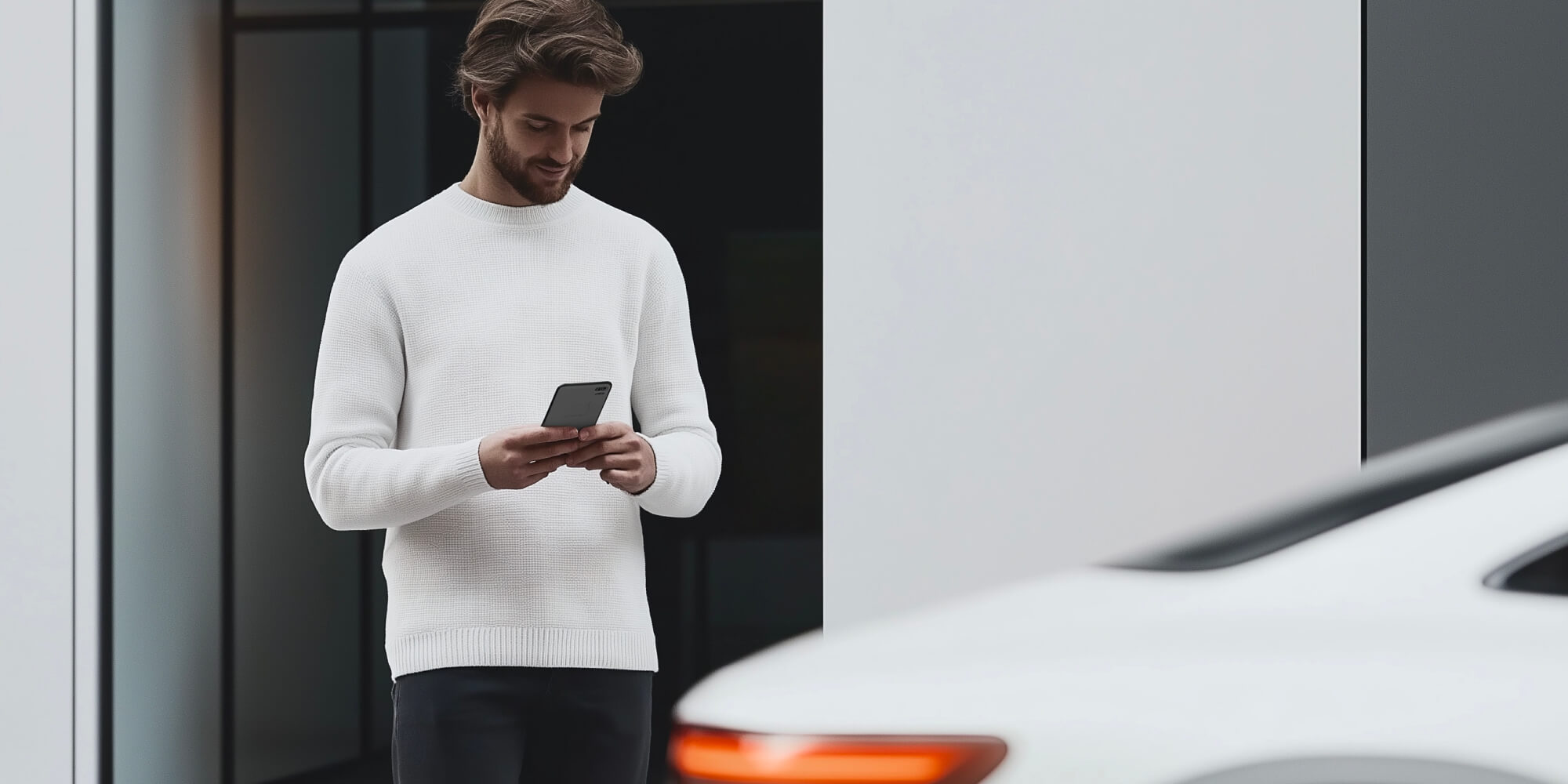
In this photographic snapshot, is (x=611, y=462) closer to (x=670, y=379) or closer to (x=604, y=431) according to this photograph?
(x=604, y=431)

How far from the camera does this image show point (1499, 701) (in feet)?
3.90

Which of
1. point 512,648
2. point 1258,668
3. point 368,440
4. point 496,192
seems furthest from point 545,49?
point 1258,668

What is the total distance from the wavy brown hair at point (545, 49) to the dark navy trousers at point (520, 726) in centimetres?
87

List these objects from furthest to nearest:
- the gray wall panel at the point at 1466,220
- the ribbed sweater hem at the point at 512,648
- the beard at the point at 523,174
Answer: the gray wall panel at the point at 1466,220
the beard at the point at 523,174
the ribbed sweater hem at the point at 512,648

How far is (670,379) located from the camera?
2.26 meters

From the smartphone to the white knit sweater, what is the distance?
13 cm

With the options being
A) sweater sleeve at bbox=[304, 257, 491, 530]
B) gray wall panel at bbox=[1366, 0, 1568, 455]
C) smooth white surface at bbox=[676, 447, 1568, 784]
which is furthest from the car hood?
gray wall panel at bbox=[1366, 0, 1568, 455]

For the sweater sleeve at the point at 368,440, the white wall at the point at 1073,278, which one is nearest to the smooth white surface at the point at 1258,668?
the sweater sleeve at the point at 368,440

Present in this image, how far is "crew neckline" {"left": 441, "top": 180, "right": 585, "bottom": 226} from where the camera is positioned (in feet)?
7.19

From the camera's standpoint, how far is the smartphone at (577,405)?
6.38 ft
